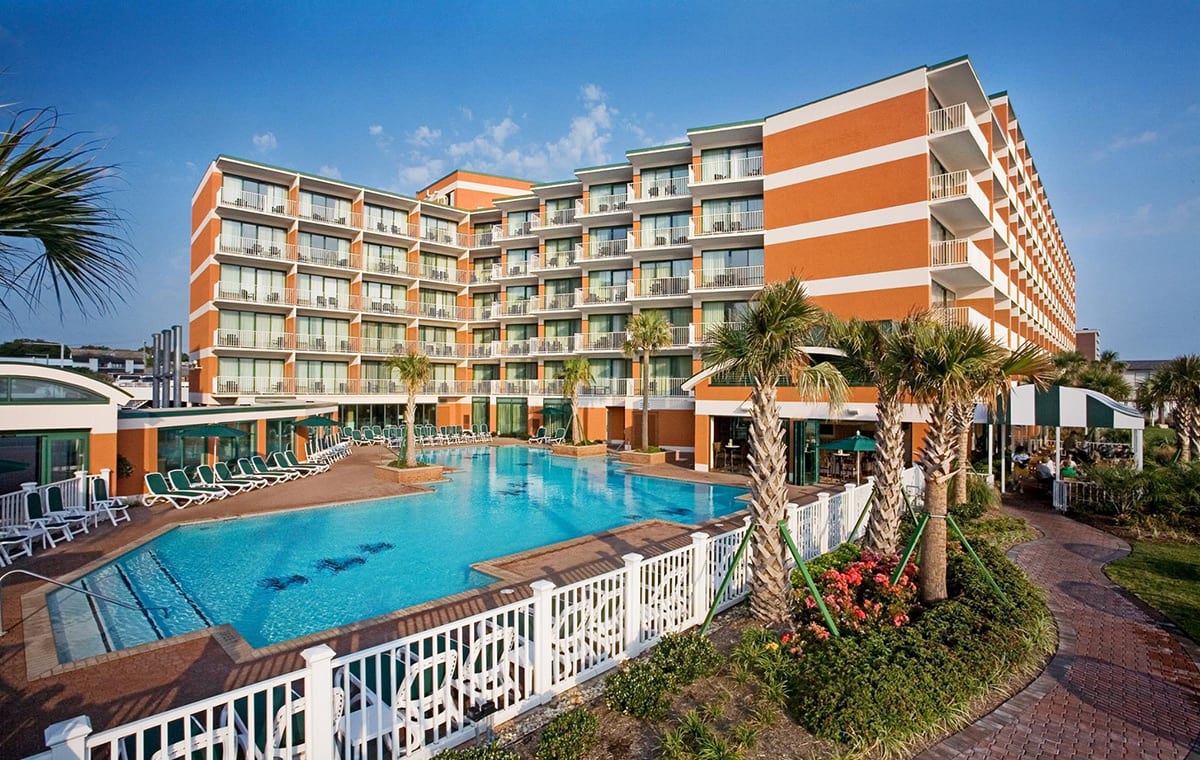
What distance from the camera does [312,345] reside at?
3303cm

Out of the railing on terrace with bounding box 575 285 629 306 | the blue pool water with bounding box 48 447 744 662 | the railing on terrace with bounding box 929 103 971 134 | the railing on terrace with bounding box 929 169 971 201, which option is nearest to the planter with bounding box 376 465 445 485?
the blue pool water with bounding box 48 447 744 662

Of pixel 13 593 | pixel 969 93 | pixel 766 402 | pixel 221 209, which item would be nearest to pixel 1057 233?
pixel 969 93

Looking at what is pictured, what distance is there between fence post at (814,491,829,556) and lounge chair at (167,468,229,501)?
16161 mm

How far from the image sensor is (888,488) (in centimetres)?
973

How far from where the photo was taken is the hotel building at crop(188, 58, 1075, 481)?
21.1 meters

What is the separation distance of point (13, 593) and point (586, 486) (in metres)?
15.0

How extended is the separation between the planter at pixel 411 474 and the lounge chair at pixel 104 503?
8047mm

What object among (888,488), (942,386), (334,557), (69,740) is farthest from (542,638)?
(334,557)

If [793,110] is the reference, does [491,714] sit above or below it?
below

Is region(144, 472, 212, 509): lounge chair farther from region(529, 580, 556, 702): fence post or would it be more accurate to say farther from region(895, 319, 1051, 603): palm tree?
region(895, 319, 1051, 603): palm tree

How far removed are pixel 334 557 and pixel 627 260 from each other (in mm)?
24394

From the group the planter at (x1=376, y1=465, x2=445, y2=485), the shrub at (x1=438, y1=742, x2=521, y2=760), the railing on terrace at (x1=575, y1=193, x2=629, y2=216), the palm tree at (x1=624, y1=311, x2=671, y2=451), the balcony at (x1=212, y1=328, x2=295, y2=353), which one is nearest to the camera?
the shrub at (x1=438, y1=742, x2=521, y2=760)

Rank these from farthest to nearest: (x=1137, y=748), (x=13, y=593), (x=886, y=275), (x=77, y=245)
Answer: (x=886, y=275), (x=13, y=593), (x=1137, y=748), (x=77, y=245)

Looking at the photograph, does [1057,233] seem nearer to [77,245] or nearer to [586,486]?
[586,486]
